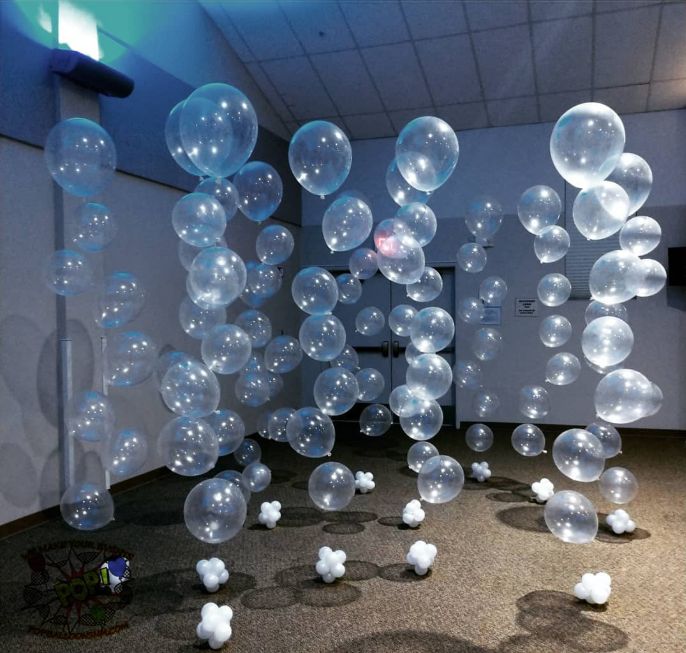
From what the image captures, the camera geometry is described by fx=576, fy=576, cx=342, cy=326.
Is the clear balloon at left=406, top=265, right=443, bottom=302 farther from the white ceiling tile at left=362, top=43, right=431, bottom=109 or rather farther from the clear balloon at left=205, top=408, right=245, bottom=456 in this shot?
the white ceiling tile at left=362, top=43, right=431, bottom=109

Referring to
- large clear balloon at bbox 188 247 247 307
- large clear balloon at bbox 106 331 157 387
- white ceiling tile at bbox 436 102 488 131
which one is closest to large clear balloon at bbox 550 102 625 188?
large clear balloon at bbox 188 247 247 307

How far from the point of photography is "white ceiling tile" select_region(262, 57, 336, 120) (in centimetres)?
560

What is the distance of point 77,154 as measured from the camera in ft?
8.84

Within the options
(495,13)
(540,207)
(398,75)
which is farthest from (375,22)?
(540,207)

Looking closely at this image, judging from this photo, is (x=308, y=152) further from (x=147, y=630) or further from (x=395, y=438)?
(x=395, y=438)

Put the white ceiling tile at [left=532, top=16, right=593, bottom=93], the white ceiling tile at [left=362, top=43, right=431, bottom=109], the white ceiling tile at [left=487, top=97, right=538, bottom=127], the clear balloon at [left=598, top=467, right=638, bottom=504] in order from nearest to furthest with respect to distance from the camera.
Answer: the clear balloon at [left=598, top=467, right=638, bottom=504], the white ceiling tile at [left=532, top=16, right=593, bottom=93], the white ceiling tile at [left=362, top=43, right=431, bottom=109], the white ceiling tile at [left=487, top=97, right=538, bottom=127]

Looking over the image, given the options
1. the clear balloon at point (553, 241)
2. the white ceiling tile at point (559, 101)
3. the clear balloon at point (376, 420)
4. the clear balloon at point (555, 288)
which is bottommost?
the clear balloon at point (376, 420)

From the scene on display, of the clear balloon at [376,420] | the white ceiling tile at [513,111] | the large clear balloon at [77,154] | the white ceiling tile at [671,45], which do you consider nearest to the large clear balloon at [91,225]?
the large clear balloon at [77,154]

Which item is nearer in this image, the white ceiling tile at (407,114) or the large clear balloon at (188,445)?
Result: the large clear balloon at (188,445)

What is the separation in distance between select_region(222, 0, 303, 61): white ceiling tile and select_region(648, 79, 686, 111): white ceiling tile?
341 centimetres

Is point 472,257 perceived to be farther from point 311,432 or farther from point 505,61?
point 505,61

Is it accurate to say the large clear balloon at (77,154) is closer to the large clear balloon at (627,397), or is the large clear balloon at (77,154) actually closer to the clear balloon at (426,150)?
the clear balloon at (426,150)

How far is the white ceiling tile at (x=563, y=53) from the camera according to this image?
4820 millimetres

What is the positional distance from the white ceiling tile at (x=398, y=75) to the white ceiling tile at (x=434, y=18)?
23 centimetres
